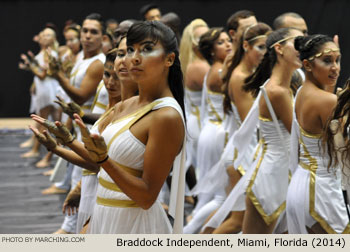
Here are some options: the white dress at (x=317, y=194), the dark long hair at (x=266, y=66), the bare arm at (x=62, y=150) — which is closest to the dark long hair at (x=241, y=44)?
the dark long hair at (x=266, y=66)

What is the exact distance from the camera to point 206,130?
265 inches

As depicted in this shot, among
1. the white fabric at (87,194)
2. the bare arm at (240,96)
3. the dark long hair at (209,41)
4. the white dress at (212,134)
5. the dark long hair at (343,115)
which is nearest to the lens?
the dark long hair at (343,115)

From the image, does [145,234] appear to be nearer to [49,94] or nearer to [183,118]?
[183,118]

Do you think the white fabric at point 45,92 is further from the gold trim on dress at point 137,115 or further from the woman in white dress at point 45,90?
the gold trim on dress at point 137,115

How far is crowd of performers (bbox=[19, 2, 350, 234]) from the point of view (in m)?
3.00

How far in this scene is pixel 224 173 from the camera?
5699mm

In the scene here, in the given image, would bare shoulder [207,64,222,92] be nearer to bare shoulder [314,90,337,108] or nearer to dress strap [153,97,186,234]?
bare shoulder [314,90,337,108]

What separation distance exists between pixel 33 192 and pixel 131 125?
5.68m

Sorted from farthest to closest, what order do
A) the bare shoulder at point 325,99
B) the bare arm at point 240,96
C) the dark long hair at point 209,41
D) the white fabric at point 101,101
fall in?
the dark long hair at point 209,41 < the bare arm at point 240,96 < the white fabric at point 101,101 < the bare shoulder at point 325,99

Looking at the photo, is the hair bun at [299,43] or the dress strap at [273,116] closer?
the hair bun at [299,43]

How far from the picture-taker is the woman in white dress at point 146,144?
2928mm

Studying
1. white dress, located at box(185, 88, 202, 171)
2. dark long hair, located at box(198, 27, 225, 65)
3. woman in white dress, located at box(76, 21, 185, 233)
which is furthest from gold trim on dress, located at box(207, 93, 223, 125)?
woman in white dress, located at box(76, 21, 185, 233)

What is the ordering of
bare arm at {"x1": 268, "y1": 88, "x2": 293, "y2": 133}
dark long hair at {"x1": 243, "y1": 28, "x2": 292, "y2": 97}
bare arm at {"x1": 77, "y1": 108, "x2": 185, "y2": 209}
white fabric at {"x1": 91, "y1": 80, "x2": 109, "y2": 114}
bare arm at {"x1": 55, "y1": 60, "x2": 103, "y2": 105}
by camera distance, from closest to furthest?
bare arm at {"x1": 77, "y1": 108, "x2": 185, "y2": 209}
bare arm at {"x1": 268, "y1": 88, "x2": 293, "y2": 133}
dark long hair at {"x1": 243, "y1": 28, "x2": 292, "y2": 97}
white fabric at {"x1": 91, "y1": 80, "x2": 109, "y2": 114}
bare arm at {"x1": 55, "y1": 60, "x2": 103, "y2": 105}

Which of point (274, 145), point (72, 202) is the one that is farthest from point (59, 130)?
point (274, 145)
